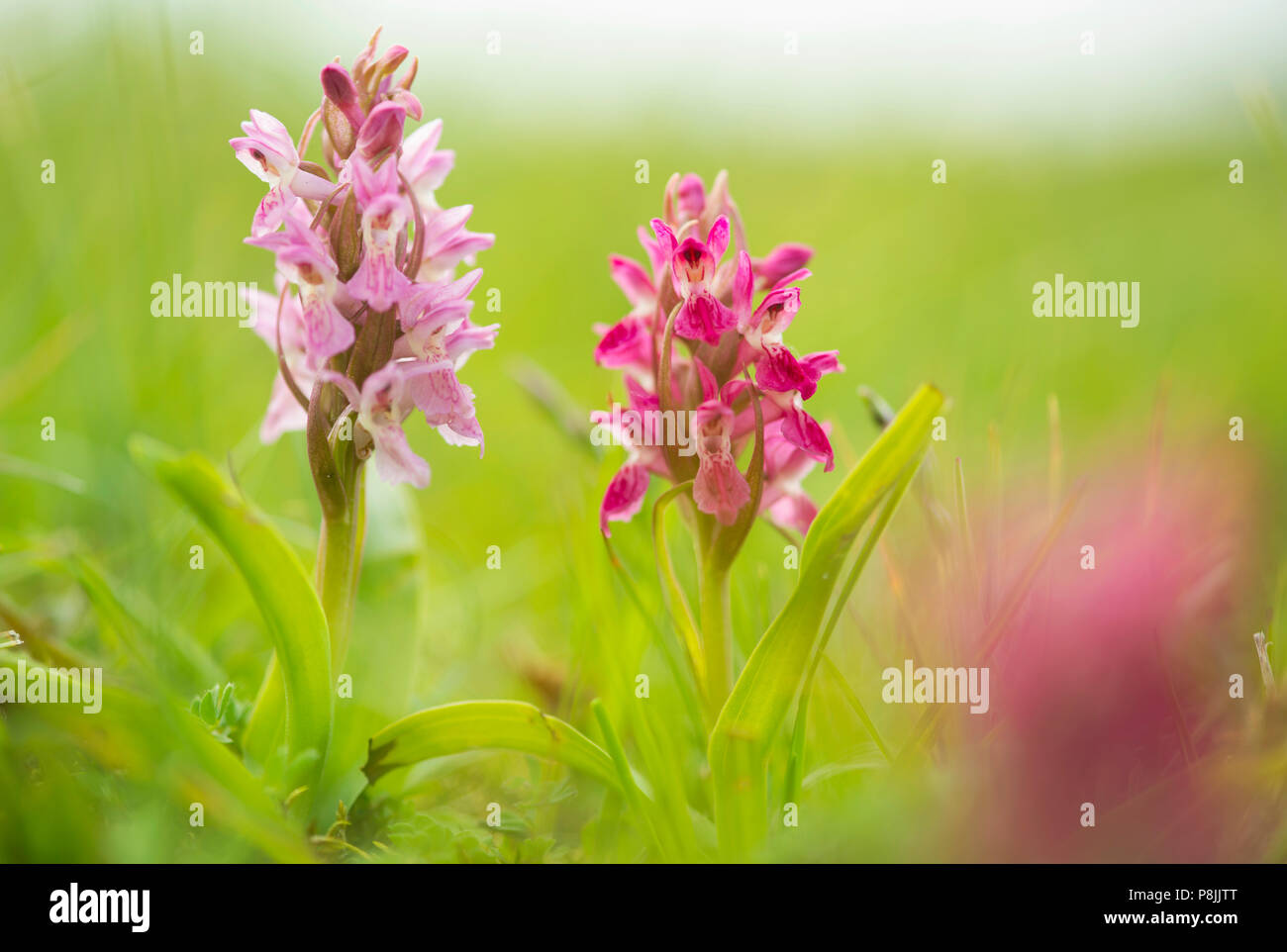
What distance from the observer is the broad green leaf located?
1194mm

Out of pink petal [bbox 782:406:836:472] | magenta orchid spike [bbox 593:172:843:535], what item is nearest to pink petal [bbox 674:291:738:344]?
magenta orchid spike [bbox 593:172:843:535]

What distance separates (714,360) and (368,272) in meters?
0.52

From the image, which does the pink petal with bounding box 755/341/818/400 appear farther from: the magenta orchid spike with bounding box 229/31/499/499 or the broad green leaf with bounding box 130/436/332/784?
the broad green leaf with bounding box 130/436/332/784

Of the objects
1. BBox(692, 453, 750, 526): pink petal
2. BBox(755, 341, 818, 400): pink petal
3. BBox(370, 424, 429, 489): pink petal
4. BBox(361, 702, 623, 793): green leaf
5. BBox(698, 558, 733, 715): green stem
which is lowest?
BBox(361, 702, 623, 793): green leaf

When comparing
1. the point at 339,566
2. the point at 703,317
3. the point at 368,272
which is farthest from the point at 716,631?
the point at 368,272

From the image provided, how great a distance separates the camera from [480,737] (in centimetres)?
133

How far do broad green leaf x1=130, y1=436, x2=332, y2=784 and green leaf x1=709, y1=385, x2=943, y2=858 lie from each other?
58 centimetres

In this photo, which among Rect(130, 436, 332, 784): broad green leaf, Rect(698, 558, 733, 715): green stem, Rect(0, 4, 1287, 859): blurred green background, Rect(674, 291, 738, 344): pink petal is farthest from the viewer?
Rect(0, 4, 1287, 859): blurred green background

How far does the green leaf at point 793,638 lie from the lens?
125cm

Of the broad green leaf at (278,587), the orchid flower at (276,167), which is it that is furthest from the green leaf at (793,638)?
the orchid flower at (276,167)

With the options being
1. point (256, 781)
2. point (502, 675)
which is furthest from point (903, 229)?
point (256, 781)

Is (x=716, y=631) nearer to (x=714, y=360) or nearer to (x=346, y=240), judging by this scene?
(x=714, y=360)

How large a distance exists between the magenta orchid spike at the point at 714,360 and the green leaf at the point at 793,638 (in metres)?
0.11

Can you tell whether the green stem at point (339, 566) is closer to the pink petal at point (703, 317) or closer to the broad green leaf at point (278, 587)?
the broad green leaf at point (278, 587)
